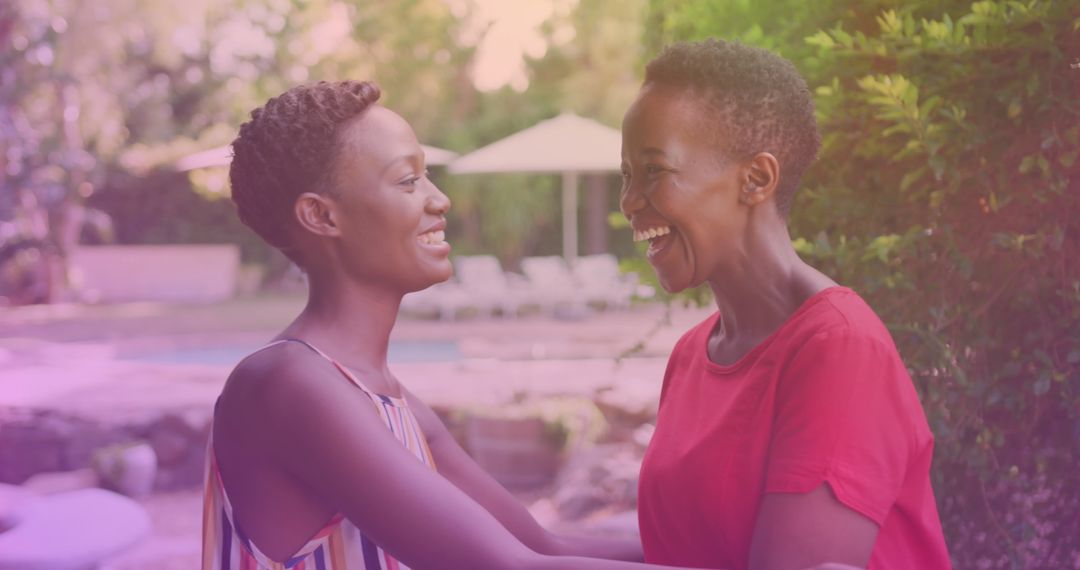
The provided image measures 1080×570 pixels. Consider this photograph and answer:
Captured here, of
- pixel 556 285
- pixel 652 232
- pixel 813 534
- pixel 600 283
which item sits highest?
pixel 652 232

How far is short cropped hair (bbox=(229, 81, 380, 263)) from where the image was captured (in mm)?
1689

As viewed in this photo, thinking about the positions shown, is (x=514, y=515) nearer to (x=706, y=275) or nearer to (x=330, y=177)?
(x=706, y=275)

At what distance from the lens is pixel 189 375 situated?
12.2 metres

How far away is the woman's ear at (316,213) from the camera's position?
5.57 feet

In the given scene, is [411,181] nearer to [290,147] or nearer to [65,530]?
[290,147]

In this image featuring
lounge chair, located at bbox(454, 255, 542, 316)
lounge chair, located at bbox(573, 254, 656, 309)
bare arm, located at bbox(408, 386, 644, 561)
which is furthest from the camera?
lounge chair, located at bbox(573, 254, 656, 309)

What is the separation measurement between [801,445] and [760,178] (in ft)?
1.56

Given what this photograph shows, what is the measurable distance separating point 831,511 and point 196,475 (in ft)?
25.1

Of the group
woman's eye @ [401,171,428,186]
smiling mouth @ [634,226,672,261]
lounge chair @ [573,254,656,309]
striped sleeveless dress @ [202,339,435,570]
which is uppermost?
woman's eye @ [401,171,428,186]

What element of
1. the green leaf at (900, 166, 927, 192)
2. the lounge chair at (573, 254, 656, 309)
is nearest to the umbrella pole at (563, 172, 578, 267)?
the lounge chair at (573, 254, 656, 309)

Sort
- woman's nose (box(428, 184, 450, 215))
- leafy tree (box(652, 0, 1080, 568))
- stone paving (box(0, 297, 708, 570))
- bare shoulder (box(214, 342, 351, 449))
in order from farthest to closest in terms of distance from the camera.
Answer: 1. stone paving (box(0, 297, 708, 570))
2. leafy tree (box(652, 0, 1080, 568))
3. woman's nose (box(428, 184, 450, 215))
4. bare shoulder (box(214, 342, 351, 449))

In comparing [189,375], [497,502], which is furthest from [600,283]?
[497,502]

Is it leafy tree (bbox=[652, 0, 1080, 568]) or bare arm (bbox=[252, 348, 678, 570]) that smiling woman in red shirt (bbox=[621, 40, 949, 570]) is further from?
leafy tree (bbox=[652, 0, 1080, 568])

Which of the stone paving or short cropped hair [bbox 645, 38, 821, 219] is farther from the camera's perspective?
the stone paving
